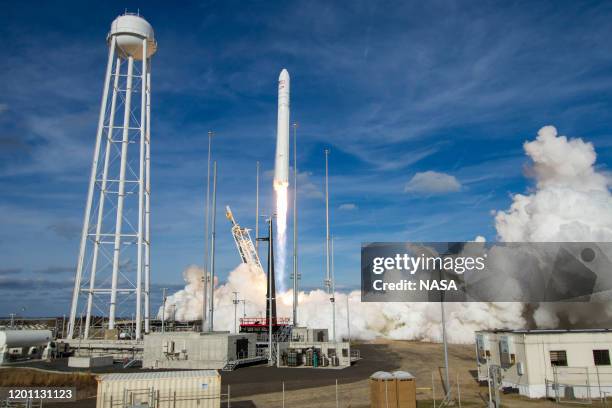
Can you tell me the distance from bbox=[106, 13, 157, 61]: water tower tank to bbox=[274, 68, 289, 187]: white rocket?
20.3 metres

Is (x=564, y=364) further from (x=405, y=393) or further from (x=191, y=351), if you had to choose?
(x=191, y=351)

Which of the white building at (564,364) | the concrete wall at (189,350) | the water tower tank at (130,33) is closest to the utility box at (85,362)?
the concrete wall at (189,350)

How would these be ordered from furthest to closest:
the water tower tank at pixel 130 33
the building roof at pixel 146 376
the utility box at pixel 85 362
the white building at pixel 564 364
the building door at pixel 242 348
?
the water tower tank at pixel 130 33
the building door at pixel 242 348
the utility box at pixel 85 362
the white building at pixel 564 364
the building roof at pixel 146 376

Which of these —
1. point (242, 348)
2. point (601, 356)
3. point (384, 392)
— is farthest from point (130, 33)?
point (601, 356)

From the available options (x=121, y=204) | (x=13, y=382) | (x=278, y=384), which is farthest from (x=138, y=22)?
(x=278, y=384)

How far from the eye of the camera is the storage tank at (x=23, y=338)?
56.7 meters

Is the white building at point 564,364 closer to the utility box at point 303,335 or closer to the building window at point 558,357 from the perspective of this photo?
the building window at point 558,357

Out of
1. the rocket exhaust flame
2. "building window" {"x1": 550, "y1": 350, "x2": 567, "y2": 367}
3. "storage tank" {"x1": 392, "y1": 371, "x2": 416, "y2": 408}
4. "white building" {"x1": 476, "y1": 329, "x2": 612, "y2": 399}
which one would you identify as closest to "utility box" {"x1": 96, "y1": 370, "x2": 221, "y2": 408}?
"storage tank" {"x1": 392, "y1": 371, "x2": 416, "y2": 408}

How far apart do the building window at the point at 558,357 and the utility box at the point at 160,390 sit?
20.1 m

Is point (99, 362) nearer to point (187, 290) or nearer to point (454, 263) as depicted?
point (454, 263)

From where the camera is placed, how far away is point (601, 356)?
31203 millimetres

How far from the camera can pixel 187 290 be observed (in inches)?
4424

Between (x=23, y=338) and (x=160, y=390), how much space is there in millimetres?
43059

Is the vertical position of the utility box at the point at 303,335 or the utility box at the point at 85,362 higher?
the utility box at the point at 303,335
